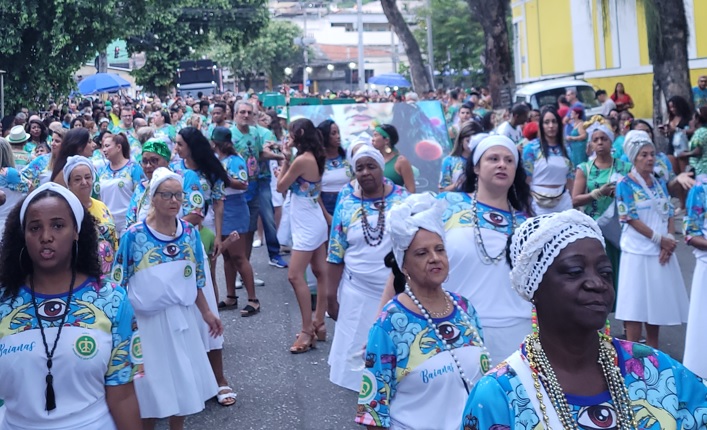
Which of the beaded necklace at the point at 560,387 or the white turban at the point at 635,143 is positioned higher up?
the white turban at the point at 635,143

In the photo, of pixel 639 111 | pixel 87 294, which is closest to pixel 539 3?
pixel 639 111

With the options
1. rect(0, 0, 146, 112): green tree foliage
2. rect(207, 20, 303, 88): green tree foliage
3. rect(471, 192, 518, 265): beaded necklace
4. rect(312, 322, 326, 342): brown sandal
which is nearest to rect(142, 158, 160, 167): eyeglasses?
rect(312, 322, 326, 342): brown sandal

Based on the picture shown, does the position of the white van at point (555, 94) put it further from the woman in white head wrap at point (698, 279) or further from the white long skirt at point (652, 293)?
the woman in white head wrap at point (698, 279)

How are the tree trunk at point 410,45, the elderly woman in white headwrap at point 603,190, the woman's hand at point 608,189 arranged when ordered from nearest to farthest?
the woman's hand at point 608,189 < the elderly woman in white headwrap at point 603,190 < the tree trunk at point 410,45

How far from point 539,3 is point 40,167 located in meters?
29.4

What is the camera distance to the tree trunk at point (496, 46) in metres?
27.2

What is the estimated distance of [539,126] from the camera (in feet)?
33.0

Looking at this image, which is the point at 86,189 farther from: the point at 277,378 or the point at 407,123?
the point at 407,123

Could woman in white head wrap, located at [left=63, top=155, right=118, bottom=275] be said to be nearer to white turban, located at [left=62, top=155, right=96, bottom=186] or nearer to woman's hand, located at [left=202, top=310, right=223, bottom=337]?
white turban, located at [left=62, top=155, right=96, bottom=186]

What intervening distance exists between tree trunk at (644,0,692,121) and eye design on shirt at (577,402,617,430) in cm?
Result: 1519

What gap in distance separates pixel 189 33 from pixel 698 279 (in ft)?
142

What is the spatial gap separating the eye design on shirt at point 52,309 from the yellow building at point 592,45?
20125mm

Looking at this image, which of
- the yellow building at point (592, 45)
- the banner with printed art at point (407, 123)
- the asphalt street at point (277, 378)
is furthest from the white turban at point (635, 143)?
the yellow building at point (592, 45)

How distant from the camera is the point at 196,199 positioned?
26.5 feet
